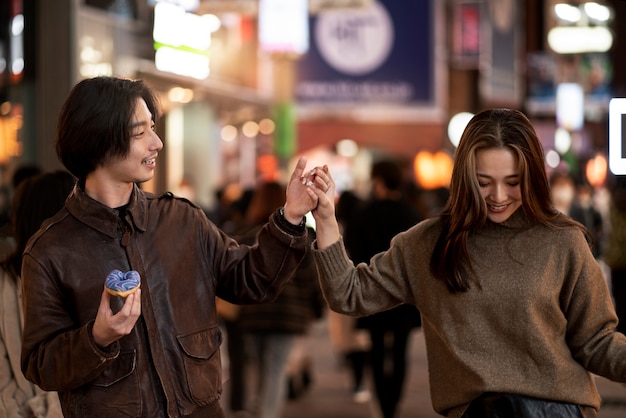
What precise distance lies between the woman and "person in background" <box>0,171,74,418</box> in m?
1.12

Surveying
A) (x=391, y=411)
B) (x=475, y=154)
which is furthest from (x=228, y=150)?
(x=475, y=154)

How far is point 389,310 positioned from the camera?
27.8ft

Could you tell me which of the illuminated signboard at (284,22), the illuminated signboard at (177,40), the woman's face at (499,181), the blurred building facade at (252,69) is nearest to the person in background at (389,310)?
the blurred building facade at (252,69)

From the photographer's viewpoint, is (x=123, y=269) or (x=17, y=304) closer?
(x=123, y=269)

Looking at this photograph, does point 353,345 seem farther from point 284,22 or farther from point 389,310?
point 284,22

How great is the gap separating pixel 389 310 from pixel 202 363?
517cm

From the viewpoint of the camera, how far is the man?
A: 10.5 ft

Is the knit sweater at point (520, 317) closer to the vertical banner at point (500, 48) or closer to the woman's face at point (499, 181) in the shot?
the woman's face at point (499, 181)

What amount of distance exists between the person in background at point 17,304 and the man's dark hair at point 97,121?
3.06ft

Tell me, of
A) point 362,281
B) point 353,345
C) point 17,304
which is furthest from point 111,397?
point 353,345

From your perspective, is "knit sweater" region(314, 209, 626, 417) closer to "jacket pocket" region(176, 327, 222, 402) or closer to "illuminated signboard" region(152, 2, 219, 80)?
"jacket pocket" region(176, 327, 222, 402)

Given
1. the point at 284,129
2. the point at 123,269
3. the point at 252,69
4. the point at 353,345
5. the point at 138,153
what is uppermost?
the point at 252,69

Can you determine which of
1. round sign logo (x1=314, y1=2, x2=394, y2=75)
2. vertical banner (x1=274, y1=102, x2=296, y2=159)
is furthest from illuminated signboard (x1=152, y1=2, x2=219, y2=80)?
round sign logo (x1=314, y1=2, x2=394, y2=75)

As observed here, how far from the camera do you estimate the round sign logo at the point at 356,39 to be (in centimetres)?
1667
